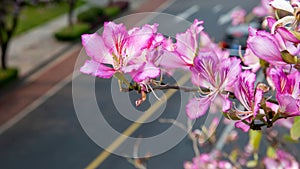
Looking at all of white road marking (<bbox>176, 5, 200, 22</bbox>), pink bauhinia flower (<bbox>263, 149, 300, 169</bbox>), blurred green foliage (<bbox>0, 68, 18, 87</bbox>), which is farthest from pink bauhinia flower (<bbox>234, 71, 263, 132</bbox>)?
white road marking (<bbox>176, 5, 200, 22</bbox>)

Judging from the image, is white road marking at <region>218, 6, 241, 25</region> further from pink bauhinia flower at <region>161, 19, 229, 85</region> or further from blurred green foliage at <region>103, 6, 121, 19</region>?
pink bauhinia flower at <region>161, 19, 229, 85</region>

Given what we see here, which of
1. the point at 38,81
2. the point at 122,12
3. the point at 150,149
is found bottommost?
the point at 122,12

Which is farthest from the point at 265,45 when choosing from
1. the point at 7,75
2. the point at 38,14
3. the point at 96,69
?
the point at 38,14

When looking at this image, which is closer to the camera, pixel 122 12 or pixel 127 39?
pixel 127 39

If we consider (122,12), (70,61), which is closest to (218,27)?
(122,12)

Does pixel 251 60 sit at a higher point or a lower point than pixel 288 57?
lower

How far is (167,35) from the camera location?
3.85 ft

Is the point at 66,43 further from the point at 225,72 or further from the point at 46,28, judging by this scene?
the point at 225,72

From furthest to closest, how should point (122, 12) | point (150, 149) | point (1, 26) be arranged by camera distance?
1. point (122, 12)
2. point (1, 26)
3. point (150, 149)

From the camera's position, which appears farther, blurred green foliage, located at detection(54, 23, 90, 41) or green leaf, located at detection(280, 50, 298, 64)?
blurred green foliage, located at detection(54, 23, 90, 41)

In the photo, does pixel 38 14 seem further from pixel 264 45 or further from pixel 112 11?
pixel 264 45

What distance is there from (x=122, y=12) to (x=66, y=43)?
157 inches

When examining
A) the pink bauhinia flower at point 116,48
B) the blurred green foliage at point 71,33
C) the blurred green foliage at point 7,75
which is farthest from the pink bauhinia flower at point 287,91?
the blurred green foliage at point 71,33

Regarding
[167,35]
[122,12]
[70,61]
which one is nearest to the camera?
[167,35]
